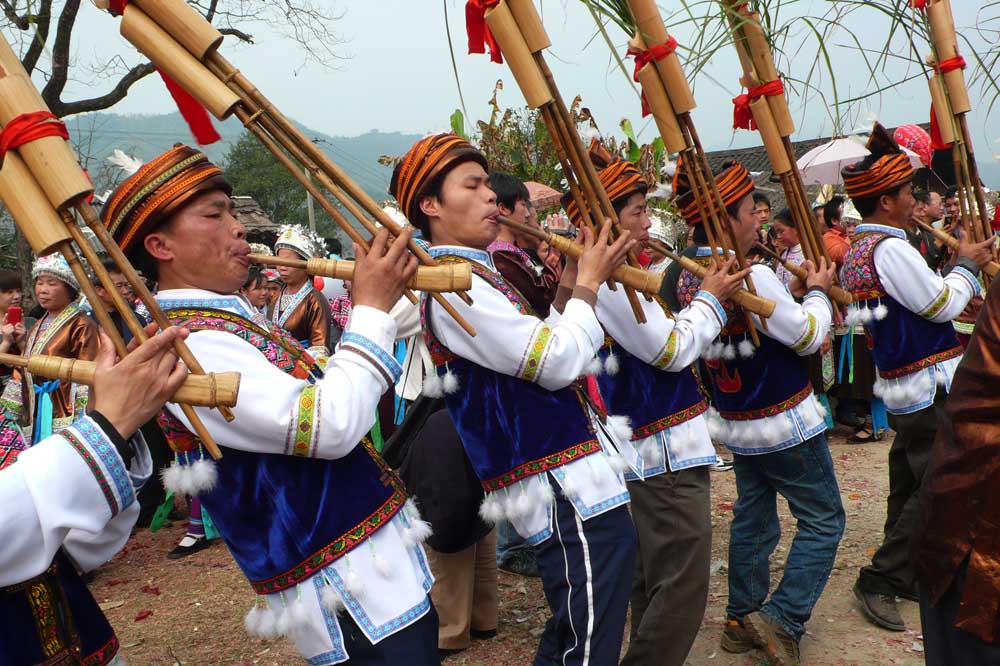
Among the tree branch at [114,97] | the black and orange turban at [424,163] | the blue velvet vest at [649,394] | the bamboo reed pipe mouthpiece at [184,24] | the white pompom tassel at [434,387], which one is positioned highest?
the tree branch at [114,97]

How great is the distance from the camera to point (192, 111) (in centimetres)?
201

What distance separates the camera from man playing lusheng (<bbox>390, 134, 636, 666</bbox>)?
239 cm

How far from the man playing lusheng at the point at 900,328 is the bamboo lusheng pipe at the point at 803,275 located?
193mm

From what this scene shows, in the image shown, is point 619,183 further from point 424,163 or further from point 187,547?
point 187,547

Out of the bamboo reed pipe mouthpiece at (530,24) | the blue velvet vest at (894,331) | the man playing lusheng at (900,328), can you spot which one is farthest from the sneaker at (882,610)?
the bamboo reed pipe mouthpiece at (530,24)

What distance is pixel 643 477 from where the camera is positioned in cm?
310

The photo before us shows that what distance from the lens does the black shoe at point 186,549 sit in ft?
18.2

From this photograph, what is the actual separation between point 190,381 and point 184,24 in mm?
779

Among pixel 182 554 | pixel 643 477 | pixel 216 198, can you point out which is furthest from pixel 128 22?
pixel 182 554

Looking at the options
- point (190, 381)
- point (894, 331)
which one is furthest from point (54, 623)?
point (894, 331)

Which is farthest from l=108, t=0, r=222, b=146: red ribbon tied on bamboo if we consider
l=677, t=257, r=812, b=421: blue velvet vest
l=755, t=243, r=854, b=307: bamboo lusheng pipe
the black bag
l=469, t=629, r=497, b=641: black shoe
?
l=469, t=629, r=497, b=641: black shoe

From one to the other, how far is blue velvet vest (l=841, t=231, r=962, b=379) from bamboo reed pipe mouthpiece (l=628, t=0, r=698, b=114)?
1589 mm

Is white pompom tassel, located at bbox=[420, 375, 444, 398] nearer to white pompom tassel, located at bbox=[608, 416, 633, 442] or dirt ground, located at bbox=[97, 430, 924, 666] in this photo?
white pompom tassel, located at bbox=[608, 416, 633, 442]

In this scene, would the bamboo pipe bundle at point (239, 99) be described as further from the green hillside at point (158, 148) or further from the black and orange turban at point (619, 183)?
the black and orange turban at point (619, 183)
